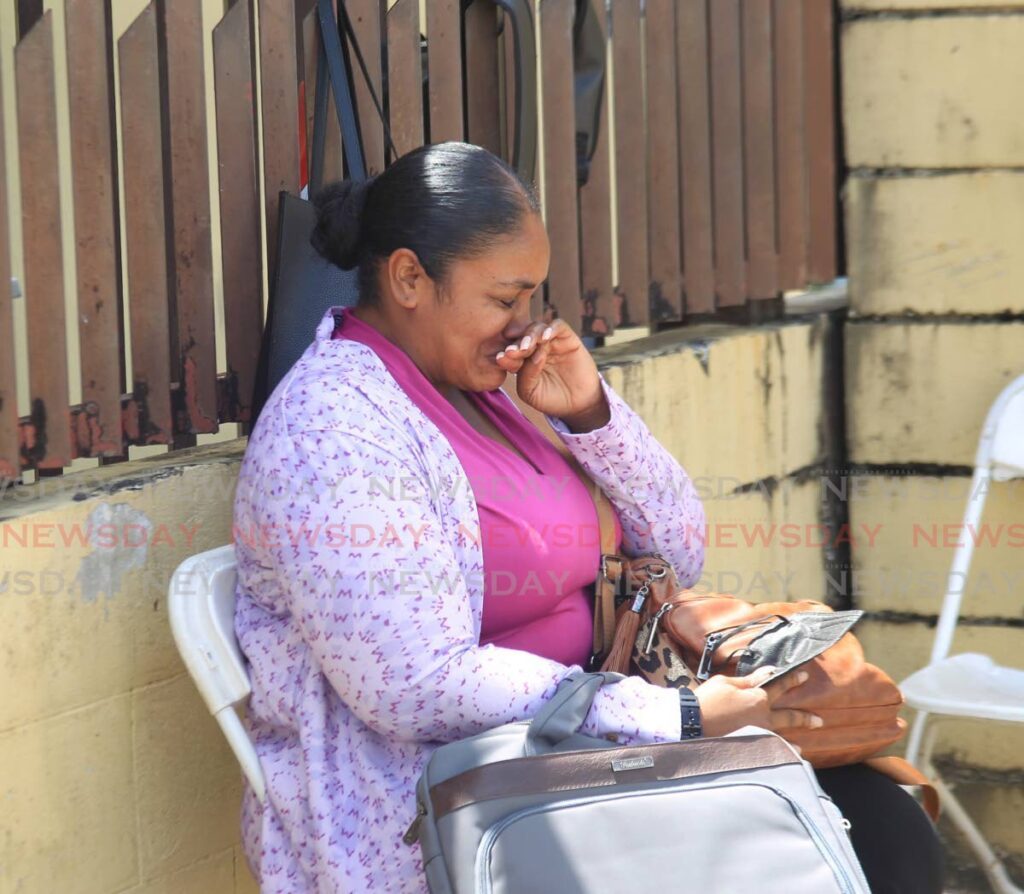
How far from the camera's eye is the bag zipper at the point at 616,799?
5.61 feet

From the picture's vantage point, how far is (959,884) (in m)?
4.05

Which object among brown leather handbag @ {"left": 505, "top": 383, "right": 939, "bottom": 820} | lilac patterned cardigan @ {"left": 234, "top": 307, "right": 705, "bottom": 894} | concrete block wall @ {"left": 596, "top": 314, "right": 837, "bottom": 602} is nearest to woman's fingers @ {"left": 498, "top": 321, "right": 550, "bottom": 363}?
lilac patterned cardigan @ {"left": 234, "top": 307, "right": 705, "bottom": 894}

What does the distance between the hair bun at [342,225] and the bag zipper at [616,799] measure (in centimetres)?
101

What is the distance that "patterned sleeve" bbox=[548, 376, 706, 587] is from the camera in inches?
98.9

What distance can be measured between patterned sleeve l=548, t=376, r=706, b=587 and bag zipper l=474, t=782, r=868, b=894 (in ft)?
2.64

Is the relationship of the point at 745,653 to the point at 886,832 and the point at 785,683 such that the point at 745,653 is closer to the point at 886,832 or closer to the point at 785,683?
the point at 785,683

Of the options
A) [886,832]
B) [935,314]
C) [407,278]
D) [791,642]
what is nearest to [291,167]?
[407,278]

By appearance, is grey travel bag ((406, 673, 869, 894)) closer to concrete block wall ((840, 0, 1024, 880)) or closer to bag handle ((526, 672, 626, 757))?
bag handle ((526, 672, 626, 757))

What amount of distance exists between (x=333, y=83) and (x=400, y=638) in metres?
1.16

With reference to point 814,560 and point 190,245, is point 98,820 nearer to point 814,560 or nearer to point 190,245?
point 190,245

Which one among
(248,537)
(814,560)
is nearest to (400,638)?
(248,537)

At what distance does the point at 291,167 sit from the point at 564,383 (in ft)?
2.13

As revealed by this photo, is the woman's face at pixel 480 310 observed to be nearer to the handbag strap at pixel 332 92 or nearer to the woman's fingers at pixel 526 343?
the woman's fingers at pixel 526 343

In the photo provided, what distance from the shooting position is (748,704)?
2.07 meters
